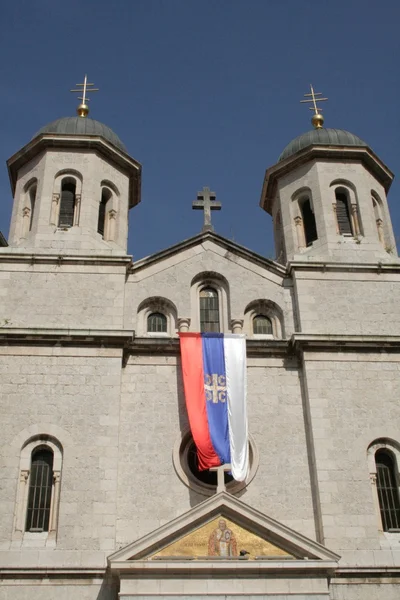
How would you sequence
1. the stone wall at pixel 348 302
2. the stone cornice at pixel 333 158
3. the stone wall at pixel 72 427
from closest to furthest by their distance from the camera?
the stone wall at pixel 72 427 → the stone wall at pixel 348 302 → the stone cornice at pixel 333 158

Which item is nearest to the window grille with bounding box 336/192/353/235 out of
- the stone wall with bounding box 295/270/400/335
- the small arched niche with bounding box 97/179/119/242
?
the stone wall with bounding box 295/270/400/335

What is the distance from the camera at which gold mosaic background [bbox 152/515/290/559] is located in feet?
50.2

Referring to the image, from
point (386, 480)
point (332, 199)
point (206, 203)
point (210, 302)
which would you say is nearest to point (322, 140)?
point (332, 199)

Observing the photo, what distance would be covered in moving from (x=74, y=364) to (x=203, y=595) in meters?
6.18

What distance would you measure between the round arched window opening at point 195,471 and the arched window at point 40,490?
110 inches

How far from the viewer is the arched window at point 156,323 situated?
20.1m

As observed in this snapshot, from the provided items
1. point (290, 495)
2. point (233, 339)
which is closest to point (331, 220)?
point (233, 339)

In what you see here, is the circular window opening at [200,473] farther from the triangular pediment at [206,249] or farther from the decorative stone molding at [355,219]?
the decorative stone molding at [355,219]

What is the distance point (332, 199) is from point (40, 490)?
11.8 metres

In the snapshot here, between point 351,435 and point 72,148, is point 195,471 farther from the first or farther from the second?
point 72,148

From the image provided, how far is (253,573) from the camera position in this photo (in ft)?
49.5

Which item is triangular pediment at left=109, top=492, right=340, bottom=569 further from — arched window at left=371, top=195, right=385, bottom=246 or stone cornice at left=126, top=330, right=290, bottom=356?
arched window at left=371, top=195, right=385, bottom=246

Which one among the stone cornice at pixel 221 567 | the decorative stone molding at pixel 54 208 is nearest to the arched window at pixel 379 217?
the decorative stone molding at pixel 54 208

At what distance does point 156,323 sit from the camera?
20.2 meters
